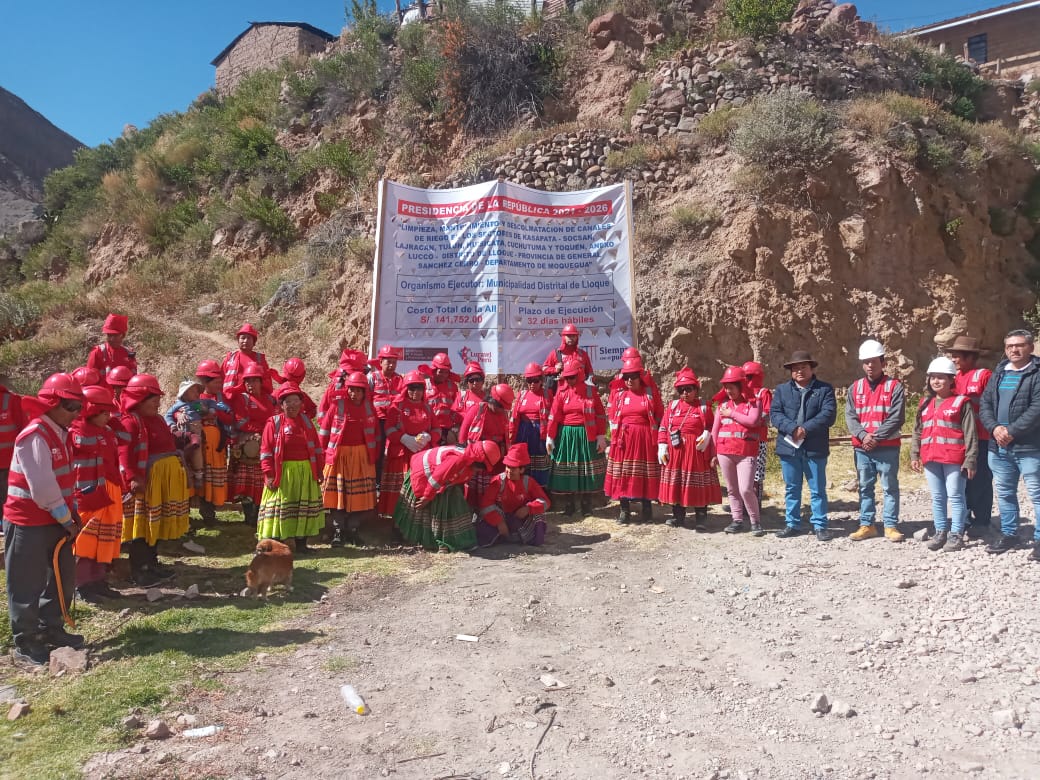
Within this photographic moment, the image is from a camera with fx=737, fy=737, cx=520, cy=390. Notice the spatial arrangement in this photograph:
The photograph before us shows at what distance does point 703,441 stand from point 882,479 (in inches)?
63.4

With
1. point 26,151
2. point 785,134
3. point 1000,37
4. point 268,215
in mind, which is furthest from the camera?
point 26,151

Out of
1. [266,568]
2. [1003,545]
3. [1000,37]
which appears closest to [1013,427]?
[1003,545]

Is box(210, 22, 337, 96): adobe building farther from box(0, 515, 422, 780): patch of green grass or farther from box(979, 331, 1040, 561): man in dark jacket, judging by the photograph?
box(979, 331, 1040, 561): man in dark jacket

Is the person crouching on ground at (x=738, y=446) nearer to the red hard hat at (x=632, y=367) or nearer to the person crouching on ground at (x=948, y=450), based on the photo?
the red hard hat at (x=632, y=367)

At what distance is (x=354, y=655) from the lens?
4.37 meters

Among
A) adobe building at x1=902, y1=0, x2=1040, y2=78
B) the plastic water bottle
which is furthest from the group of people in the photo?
adobe building at x1=902, y1=0, x2=1040, y2=78

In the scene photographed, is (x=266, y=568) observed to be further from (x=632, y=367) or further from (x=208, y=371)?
(x=632, y=367)

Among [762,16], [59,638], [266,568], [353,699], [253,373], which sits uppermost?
[762,16]

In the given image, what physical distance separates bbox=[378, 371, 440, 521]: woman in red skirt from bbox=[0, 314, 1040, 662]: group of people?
0.07 ft

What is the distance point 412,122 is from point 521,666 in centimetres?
1573

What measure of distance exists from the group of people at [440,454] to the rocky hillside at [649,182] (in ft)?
14.4

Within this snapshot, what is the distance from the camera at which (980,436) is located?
20.1ft

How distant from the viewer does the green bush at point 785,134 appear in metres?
12.3

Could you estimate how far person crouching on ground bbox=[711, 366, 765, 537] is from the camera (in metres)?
7.00
